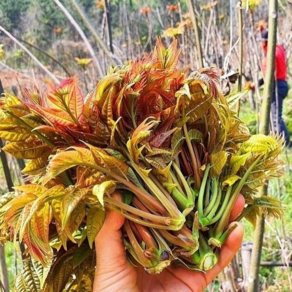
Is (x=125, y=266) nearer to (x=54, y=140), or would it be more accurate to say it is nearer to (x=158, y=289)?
Result: (x=158, y=289)

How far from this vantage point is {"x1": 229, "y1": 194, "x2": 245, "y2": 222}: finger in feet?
2.60

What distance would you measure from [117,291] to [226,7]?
17.9 ft

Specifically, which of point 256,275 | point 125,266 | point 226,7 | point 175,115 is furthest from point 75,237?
point 226,7

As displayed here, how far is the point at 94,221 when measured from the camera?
71 cm

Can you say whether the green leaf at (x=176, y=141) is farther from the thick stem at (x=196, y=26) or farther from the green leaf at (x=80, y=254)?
the thick stem at (x=196, y=26)

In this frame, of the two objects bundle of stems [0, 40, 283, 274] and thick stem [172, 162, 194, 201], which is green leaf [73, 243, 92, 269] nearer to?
bundle of stems [0, 40, 283, 274]

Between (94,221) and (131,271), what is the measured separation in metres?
0.15

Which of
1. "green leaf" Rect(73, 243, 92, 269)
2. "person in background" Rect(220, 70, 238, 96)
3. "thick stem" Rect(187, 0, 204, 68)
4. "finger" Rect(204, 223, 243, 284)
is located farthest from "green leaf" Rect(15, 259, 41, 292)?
"thick stem" Rect(187, 0, 204, 68)

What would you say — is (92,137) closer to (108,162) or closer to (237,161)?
(108,162)

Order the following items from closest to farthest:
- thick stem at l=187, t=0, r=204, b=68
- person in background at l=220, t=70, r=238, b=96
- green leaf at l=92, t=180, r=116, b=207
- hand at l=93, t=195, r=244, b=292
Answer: green leaf at l=92, t=180, r=116, b=207
hand at l=93, t=195, r=244, b=292
person in background at l=220, t=70, r=238, b=96
thick stem at l=187, t=0, r=204, b=68

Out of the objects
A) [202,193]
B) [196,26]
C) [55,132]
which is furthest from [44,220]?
[196,26]

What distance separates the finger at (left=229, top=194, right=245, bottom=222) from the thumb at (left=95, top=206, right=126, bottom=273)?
165 mm

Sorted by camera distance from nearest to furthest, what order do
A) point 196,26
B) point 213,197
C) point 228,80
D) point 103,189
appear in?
point 103,189, point 213,197, point 228,80, point 196,26

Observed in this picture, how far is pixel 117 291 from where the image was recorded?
811mm
